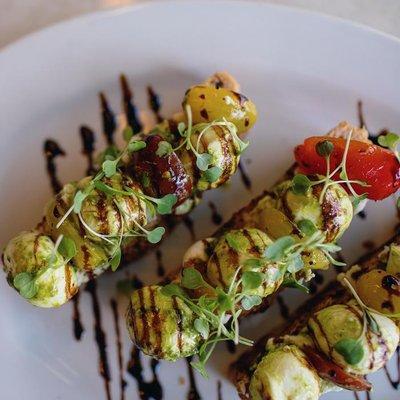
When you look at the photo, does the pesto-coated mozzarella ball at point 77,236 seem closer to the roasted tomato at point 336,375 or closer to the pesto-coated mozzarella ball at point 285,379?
the pesto-coated mozzarella ball at point 285,379

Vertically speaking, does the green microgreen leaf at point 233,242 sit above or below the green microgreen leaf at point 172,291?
above

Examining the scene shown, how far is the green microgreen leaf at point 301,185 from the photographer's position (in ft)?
6.10

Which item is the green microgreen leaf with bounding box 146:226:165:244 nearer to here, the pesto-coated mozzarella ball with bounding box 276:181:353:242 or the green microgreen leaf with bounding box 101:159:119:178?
the green microgreen leaf with bounding box 101:159:119:178

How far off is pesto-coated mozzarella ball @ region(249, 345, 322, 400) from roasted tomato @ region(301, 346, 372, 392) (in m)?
0.02

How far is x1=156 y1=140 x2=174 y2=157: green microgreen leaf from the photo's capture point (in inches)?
71.8

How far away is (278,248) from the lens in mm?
1711

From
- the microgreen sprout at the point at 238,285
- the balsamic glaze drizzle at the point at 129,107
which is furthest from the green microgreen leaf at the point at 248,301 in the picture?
the balsamic glaze drizzle at the point at 129,107

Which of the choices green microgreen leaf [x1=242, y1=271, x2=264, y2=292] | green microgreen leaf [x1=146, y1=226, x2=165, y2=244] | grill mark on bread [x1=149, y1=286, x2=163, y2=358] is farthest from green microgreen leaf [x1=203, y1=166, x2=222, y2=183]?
→ grill mark on bread [x1=149, y1=286, x2=163, y2=358]

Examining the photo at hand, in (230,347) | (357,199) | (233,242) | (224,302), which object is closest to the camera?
(224,302)

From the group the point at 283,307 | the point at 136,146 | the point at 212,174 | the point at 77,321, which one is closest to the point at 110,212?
the point at 136,146

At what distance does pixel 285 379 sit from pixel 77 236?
0.77m

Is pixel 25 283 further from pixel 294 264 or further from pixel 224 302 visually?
pixel 294 264

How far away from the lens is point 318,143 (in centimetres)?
199

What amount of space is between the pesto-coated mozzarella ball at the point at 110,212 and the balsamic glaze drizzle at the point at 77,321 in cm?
43
